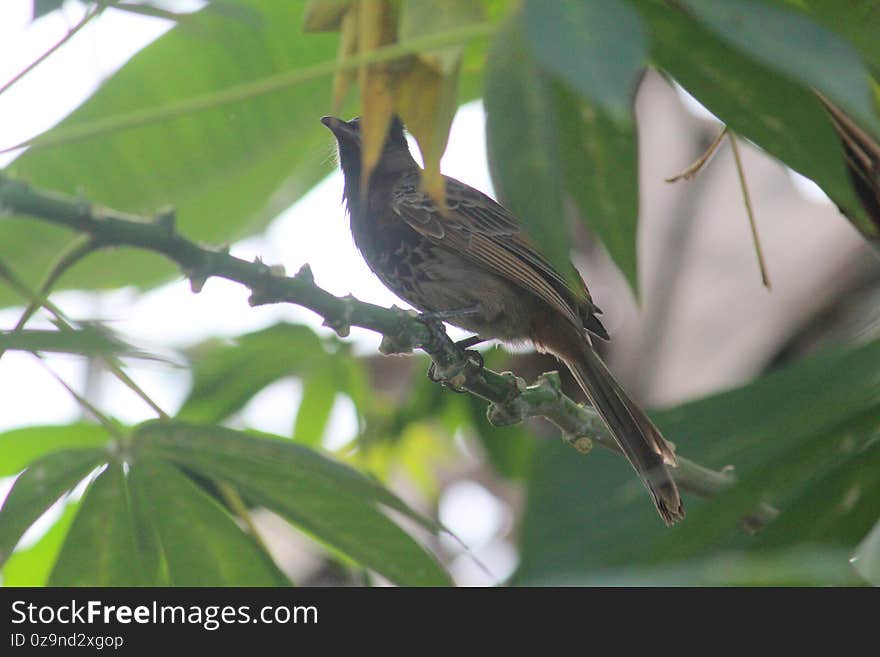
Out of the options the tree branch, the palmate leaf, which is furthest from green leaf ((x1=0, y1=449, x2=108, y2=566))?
the palmate leaf

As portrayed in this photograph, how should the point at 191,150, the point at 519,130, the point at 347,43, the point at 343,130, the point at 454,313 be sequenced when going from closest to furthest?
1. the point at 519,130
2. the point at 347,43
3. the point at 191,150
4. the point at 454,313
5. the point at 343,130

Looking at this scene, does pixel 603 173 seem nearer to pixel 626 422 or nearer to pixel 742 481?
pixel 742 481

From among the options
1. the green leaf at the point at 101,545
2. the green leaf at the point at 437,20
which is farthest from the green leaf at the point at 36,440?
the green leaf at the point at 437,20

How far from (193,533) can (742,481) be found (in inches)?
39.4

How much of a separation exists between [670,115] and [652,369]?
192cm

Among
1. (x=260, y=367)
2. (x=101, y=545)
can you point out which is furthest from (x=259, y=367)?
(x=101, y=545)

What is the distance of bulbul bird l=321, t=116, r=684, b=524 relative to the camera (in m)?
3.60

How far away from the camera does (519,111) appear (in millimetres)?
1328

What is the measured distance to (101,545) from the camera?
1985mm

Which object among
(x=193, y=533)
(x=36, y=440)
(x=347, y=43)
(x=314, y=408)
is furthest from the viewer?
(x=314, y=408)
